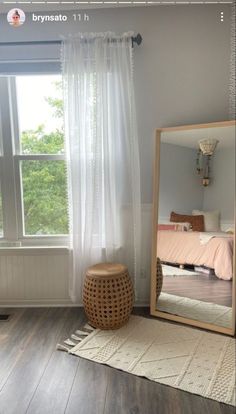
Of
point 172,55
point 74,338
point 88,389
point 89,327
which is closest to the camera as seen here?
point 88,389


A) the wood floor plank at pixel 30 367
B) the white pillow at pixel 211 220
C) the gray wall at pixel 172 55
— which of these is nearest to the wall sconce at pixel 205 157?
the white pillow at pixel 211 220

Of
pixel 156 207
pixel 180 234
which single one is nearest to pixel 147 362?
pixel 180 234

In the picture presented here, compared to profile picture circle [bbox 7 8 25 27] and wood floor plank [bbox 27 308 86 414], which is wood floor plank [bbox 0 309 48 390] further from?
profile picture circle [bbox 7 8 25 27]

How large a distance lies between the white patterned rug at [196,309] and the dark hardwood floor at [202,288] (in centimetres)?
3

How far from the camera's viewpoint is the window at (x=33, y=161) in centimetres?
240

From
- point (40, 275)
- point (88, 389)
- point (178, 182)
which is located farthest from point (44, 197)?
point (88, 389)

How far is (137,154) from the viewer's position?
226 centimetres

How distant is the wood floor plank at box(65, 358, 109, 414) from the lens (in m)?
1.44

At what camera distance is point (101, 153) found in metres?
2.22

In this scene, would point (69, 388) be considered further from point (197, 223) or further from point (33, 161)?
point (33, 161)

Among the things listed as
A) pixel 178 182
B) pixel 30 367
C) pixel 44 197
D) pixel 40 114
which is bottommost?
pixel 30 367

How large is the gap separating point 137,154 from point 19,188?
1030 millimetres

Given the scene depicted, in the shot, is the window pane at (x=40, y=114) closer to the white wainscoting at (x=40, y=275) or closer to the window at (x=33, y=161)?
the window at (x=33, y=161)

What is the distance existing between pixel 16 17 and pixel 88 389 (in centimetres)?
252
